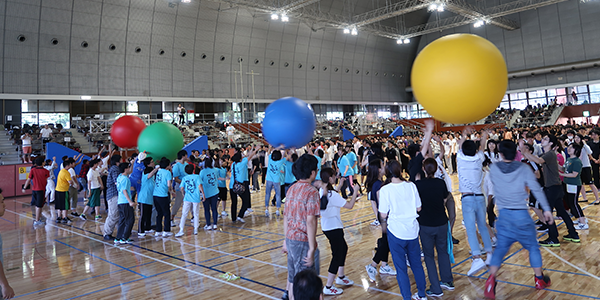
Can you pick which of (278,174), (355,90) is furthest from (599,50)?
(278,174)

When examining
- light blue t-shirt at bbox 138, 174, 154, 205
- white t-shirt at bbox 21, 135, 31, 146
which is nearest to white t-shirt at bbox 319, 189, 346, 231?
light blue t-shirt at bbox 138, 174, 154, 205

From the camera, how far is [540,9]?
3278cm

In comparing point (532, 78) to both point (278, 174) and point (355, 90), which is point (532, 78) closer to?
point (355, 90)

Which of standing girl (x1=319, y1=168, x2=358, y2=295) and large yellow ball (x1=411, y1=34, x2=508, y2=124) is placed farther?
standing girl (x1=319, y1=168, x2=358, y2=295)

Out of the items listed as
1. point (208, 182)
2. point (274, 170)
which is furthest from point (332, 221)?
point (274, 170)

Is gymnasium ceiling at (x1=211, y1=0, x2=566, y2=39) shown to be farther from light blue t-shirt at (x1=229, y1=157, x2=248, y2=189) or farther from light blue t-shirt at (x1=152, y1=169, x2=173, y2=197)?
light blue t-shirt at (x1=152, y1=169, x2=173, y2=197)

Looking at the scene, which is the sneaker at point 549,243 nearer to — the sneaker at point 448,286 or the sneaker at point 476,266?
the sneaker at point 476,266

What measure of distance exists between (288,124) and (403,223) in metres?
2.01

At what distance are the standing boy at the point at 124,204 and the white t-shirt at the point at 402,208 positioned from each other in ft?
17.8

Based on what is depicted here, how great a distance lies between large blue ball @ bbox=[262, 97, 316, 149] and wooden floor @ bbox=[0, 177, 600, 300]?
6.42ft

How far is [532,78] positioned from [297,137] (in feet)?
124

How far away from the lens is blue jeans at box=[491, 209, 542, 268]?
3938 mm

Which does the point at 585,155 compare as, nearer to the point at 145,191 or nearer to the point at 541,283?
the point at 541,283

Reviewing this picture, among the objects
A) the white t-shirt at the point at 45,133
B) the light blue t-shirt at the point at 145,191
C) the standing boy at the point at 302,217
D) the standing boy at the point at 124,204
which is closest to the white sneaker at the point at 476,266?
the standing boy at the point at 302,217
